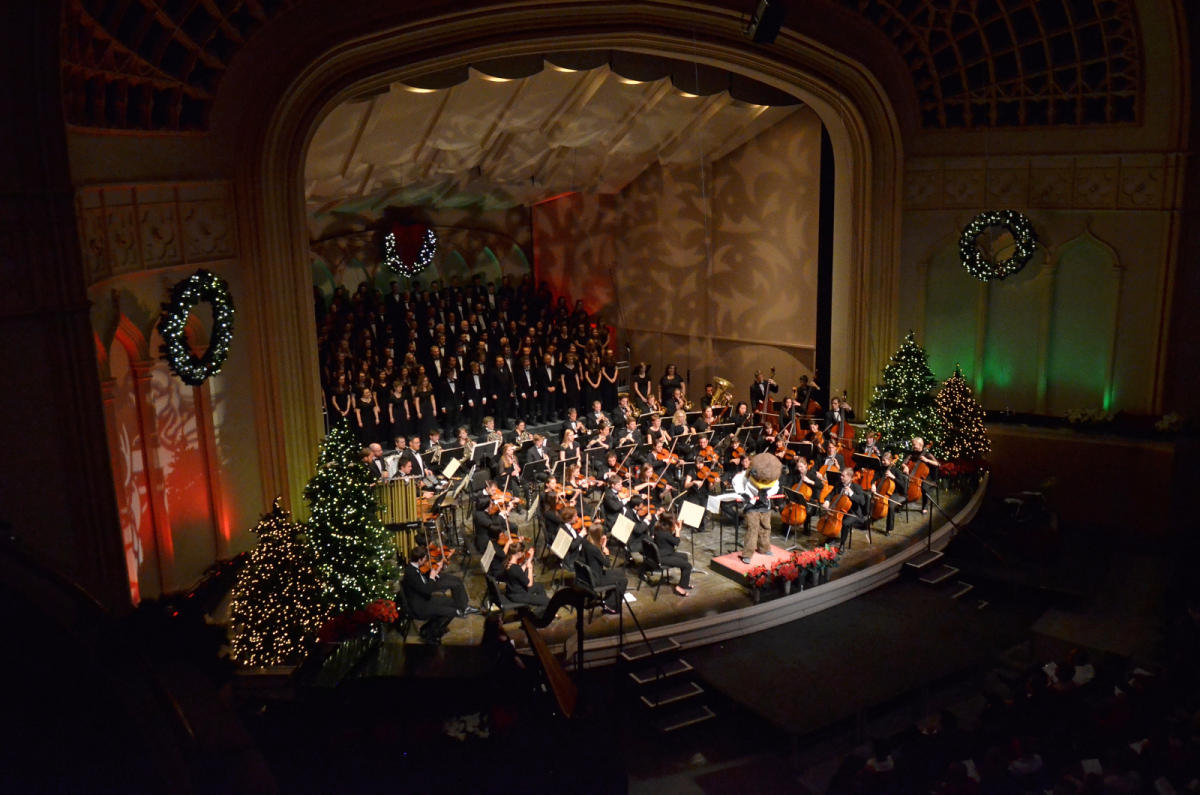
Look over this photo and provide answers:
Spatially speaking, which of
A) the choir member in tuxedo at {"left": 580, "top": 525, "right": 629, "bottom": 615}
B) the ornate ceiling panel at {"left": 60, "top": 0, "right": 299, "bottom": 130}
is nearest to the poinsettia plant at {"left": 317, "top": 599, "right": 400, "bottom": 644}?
the choir member in tuxedo at {"left": 580, "top": 525, "right": 629, "bottom": 615}

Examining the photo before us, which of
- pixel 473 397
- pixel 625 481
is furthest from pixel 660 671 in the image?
pixel 473 397

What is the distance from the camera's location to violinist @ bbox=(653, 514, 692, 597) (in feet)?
41.9

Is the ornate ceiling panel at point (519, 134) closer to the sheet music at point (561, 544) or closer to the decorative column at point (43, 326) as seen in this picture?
the decorative column at point (43, 326)

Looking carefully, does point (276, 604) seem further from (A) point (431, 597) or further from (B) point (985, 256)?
(B) point (985, 256)

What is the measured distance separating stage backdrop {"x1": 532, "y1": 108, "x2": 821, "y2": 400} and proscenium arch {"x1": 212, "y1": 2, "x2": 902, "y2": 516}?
7.92 feet

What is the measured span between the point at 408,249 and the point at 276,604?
1255 cm

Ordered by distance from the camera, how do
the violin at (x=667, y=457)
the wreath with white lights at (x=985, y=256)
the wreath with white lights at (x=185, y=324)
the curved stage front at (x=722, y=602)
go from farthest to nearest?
the wreath with white lights at (x=985, y=256) < the violin at (x=667, y=457) < the curved stage front at (x=722, y=602) < the wreath with white lights at (x=185, y=324)

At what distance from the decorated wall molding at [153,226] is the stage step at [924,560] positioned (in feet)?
31.6

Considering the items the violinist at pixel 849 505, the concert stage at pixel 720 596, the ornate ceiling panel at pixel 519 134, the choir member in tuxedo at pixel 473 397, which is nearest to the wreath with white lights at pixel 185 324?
the ornate ceiling panel at pixel 519 134

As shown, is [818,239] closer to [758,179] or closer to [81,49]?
[758,179]

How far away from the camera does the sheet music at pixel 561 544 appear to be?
1154 cm

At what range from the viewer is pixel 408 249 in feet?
72.7

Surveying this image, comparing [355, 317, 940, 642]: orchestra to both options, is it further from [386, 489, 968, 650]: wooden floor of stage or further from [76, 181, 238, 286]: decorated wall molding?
[76, 181, 238, 286]: decorated wall molding

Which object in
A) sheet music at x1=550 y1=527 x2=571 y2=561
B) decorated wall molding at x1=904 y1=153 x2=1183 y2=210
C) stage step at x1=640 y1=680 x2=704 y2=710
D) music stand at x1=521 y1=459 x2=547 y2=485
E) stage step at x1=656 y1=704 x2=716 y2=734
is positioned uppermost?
decorated wall molding at x1=904 y1=153 x2=1183 y2=210
